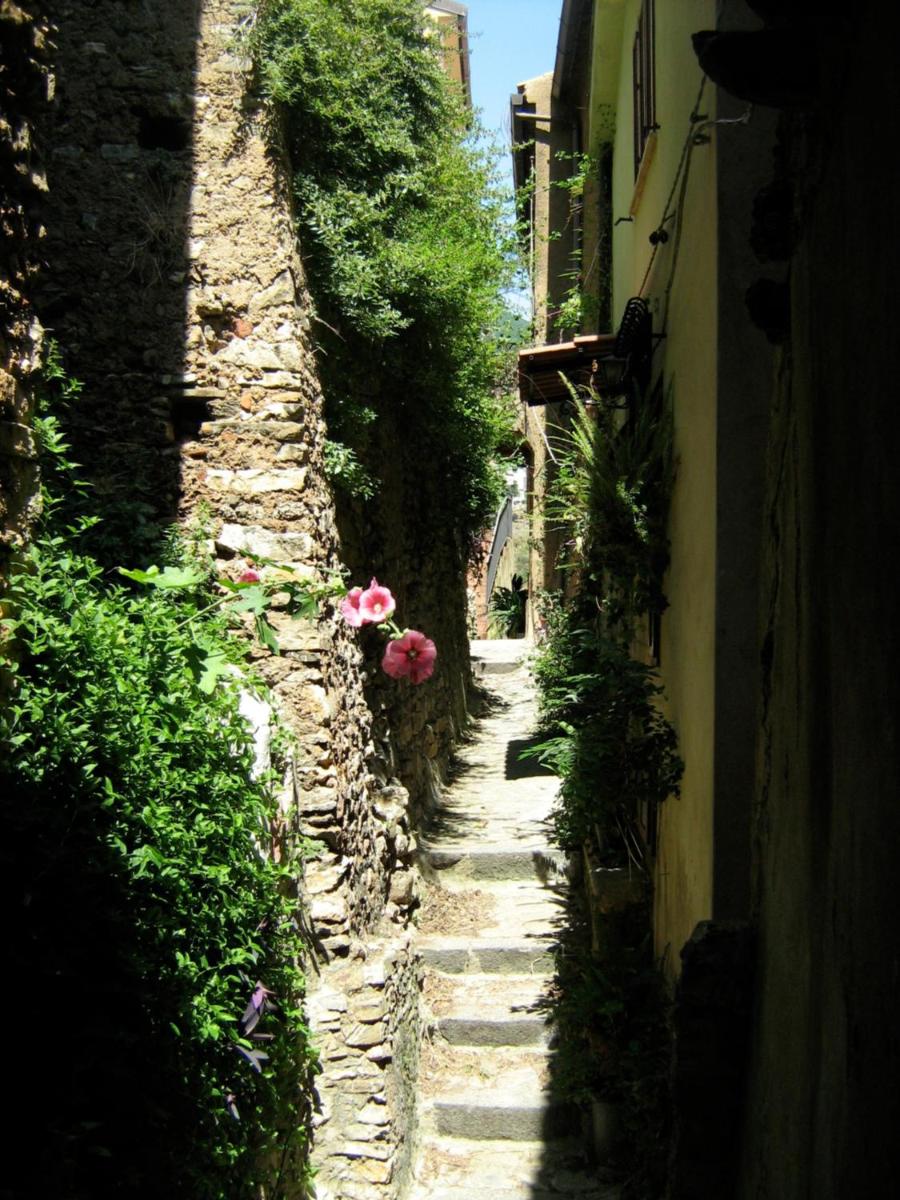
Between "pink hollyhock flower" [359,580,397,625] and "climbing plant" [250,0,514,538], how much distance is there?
A: 7.16ft

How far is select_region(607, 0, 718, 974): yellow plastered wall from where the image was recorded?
3.87 m

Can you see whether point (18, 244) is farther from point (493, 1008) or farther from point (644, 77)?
point (493, 1008)

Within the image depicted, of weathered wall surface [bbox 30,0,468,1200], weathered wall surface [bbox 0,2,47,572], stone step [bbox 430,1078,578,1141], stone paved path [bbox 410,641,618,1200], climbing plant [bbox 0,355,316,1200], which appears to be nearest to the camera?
climbing plant [bbox 0,355,316,1200]

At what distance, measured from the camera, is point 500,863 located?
817cm

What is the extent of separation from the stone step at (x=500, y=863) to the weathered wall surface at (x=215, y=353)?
91.5 inches

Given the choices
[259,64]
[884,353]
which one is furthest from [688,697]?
[259,64]

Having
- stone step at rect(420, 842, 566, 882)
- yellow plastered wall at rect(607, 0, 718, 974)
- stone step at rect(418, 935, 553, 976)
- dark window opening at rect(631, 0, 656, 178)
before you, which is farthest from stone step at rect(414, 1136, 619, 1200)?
dark window opening at rect(631, 0, 656, 178)

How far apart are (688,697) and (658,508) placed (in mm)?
1162

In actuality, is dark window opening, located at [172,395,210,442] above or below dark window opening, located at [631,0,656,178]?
below

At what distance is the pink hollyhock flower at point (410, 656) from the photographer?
4.11 metres

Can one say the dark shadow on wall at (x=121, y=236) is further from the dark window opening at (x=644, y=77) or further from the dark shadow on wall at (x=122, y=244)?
the dark window opening at (x=644, y=77)

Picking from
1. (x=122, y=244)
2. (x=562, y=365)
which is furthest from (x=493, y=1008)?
(x=122, y=244)

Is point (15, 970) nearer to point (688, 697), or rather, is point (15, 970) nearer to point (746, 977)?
point (746, 977)

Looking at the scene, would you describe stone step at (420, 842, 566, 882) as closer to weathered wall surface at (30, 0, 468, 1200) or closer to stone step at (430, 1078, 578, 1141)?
stone step at (430, 1078, 578, 1141)
